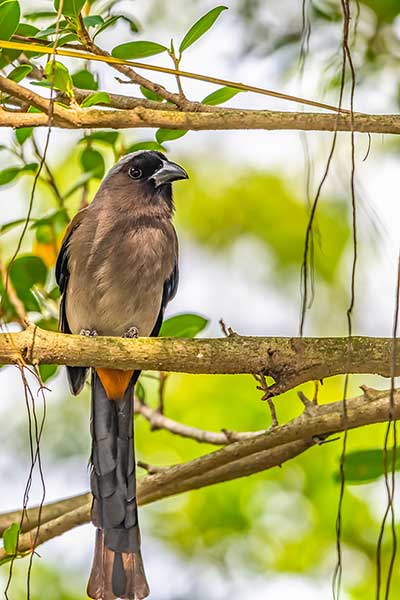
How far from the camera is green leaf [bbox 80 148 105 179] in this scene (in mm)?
4258

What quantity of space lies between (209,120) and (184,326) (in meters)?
1.43

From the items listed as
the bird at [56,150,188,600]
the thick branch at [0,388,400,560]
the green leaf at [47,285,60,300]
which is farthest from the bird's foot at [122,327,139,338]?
the thick branch at [0,388,400,560]

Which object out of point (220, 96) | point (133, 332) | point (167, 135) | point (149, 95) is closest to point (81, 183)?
point (133, 332)

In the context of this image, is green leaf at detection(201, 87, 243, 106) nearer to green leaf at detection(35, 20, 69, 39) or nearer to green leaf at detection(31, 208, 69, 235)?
green leaf at detection(35, 20, 69, 39)

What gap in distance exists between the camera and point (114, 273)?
434 centimetres

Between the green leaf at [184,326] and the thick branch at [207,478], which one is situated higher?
the green leaf at [184,326]

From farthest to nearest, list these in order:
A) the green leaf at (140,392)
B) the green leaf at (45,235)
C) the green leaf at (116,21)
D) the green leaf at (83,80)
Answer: the green leaf at (45,235)
the green leaf at (140,392)
the green leaf at (83,80)
the green leaf at (116,21)

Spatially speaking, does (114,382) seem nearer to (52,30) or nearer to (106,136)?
(106,136)

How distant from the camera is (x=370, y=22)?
13.0 ft

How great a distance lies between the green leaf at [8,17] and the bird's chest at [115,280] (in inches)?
66.4

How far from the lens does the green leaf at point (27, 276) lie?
13.0 ft

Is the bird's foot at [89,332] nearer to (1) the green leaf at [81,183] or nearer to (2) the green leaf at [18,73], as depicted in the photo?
(1) the green leaf at [81,183]

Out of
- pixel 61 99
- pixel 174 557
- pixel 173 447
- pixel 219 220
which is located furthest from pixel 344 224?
pixel 61 99

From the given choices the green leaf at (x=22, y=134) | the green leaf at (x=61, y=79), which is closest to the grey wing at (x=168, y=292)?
the green leaf at (x=22, y=134)
